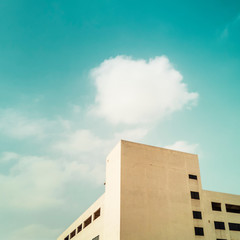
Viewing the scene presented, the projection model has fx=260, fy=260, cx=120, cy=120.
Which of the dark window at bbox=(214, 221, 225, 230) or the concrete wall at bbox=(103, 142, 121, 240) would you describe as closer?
the concrete wall at bbox=(103, 142, 121, 240)

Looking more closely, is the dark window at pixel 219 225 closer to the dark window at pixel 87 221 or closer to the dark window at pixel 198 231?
the dark window at pixel 198 231

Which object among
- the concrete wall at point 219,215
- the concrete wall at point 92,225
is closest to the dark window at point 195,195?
the concrete wall at point 219,215

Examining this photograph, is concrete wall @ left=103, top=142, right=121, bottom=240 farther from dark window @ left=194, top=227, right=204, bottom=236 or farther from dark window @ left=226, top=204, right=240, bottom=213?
dark window @ left=226, top=204, right=240, bottom=213

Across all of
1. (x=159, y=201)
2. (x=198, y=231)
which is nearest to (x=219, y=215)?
(x=198, y=231)

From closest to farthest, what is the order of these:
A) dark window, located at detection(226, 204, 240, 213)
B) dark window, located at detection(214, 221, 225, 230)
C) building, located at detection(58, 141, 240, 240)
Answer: building, located at detection(58, 141, 240, 240) → dark window, located at detection(214, 221, 225, 230) → dark window, located at detection(226, 204, 240, 213)

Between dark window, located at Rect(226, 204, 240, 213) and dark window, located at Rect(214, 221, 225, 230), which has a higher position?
dark window, located at Rect(226, 204, 240, 213)

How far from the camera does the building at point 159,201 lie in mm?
38531

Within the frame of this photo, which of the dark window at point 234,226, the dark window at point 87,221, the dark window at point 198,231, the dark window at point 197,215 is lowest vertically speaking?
the dark window at point 198,231

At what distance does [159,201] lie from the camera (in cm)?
4081

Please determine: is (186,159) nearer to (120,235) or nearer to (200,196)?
(200,196)

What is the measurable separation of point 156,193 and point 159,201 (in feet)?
4.20

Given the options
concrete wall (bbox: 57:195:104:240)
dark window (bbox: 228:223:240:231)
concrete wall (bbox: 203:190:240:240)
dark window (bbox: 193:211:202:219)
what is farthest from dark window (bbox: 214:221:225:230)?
concrete wall (bbox: 57:195:104:240)

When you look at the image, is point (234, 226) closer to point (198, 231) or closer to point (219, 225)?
point (219, 225)

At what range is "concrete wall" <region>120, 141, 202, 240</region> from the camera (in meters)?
38.2
